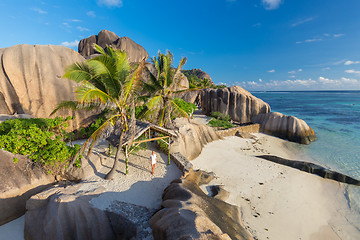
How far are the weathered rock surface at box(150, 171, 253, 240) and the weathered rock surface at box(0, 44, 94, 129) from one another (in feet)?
37.0

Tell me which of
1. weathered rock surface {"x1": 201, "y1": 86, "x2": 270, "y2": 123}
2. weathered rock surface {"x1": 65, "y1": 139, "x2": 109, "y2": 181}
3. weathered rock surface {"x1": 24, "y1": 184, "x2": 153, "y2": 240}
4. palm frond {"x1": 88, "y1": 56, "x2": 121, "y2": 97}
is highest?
palm frond {"x1": 88, "y1": 56, "x2": 121, "y2": 97}

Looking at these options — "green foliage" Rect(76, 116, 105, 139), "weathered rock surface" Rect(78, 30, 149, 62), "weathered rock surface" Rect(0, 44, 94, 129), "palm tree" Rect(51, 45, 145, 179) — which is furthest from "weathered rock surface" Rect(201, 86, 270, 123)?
"palm tree" Rect(51, 45, 145, 179)

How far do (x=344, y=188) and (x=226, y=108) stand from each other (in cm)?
1614

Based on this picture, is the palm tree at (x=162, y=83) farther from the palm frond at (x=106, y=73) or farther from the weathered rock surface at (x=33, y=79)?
the weathered rock surface at (x=33, y=79)

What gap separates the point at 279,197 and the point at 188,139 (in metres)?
6.90

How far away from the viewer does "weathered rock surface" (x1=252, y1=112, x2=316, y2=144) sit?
1911cm

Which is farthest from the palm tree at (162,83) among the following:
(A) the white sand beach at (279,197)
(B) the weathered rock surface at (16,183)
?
(B) the weathered rock surface at (16,183)

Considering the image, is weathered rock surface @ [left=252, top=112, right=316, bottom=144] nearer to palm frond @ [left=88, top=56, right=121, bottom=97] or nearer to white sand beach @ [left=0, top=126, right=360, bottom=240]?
white sand beach @ [left=0, top=126, right=360, bottom=240]

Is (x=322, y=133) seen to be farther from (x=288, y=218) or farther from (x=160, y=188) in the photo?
(x=160, y=188)

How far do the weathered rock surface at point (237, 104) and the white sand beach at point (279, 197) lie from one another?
36.2 feet

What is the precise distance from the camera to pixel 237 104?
943 inches

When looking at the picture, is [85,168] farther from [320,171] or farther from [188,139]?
[320,171]

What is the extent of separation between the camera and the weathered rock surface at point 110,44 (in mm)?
29688

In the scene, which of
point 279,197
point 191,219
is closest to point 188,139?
point 279,197
